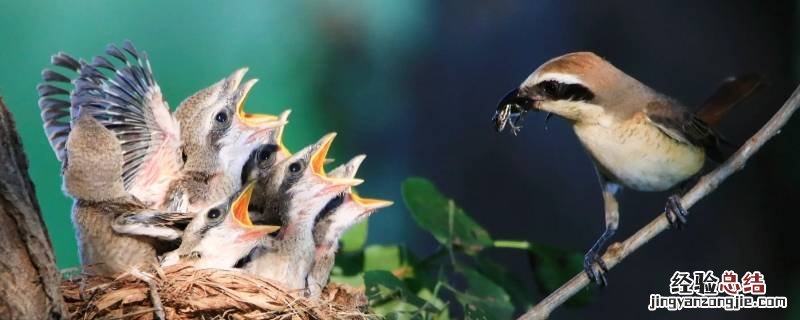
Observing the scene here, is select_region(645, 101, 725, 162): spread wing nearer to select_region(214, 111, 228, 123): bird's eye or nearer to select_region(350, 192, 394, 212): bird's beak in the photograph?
select_region(350, 192, 394, 212): bird's beak

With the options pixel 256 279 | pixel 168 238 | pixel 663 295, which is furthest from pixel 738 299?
pixel 168 238

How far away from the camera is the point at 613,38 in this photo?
102 inches

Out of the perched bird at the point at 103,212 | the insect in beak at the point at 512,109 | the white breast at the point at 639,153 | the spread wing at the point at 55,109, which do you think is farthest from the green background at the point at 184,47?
the white breast at the point at 639,153

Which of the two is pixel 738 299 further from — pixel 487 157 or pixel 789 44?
pixel 487 157

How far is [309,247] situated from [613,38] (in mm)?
1379

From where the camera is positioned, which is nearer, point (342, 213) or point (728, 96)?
point (728, 96)

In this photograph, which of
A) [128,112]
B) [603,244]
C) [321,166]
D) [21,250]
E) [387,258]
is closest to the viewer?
[21,250]

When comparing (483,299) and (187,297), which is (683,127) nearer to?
(483,299)

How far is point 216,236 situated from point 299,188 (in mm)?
245

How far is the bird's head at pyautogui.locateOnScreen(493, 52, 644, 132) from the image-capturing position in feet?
3.99

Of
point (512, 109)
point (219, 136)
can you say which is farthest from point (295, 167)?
point (512, 109)

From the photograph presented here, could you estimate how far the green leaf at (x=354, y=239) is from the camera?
1909mm

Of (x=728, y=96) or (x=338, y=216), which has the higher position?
(x=728, y=96)

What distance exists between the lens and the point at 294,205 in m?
1.63
